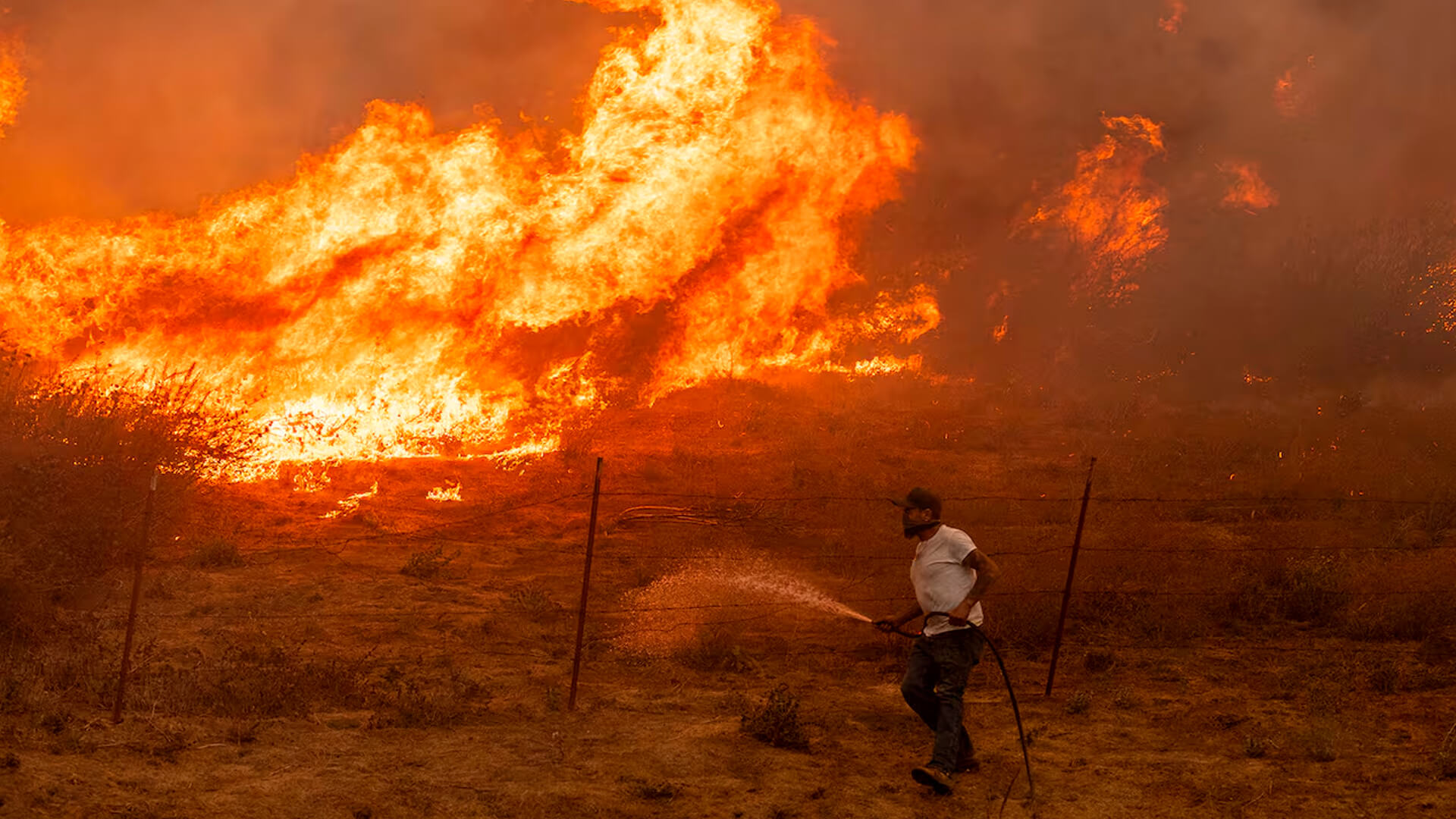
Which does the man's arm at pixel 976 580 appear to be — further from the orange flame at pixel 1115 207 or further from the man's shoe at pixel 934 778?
the orange flame at pixel 1115 207

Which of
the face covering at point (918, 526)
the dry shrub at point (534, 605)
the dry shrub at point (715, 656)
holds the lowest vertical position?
the dry shrub at point (715, 656)

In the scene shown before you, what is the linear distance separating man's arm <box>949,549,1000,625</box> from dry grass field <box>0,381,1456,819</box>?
3.52ft

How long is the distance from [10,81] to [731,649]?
511 inches

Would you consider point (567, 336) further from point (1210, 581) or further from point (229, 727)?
point (229, 727)

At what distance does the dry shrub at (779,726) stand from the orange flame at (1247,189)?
22.0 metres

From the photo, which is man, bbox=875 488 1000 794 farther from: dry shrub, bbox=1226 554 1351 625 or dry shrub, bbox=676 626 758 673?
dry shrub, bbox=1226 554 1351 625

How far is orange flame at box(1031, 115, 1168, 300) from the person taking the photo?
25.5 metres

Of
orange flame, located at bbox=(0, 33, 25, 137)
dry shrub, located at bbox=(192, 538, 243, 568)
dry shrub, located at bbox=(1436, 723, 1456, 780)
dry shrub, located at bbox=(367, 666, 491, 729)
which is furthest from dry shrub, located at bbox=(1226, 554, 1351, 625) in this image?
orange flame, located at bbox=(0, 33, 25, 137)

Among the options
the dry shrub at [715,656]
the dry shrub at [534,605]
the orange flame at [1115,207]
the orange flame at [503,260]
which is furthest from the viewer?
the orange flame at [1115,207]

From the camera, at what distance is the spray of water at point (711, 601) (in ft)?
33.8

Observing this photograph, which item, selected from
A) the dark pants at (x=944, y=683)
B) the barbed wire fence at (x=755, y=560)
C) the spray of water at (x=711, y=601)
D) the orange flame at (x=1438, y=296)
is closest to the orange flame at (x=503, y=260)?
the barbed wire fence at (x=755, y=560)

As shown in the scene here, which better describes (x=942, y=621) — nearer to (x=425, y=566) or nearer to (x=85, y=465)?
(x=425, y=566)

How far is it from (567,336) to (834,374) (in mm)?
6168

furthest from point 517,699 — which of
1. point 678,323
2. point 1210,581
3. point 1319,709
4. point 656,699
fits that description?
point 678,323
